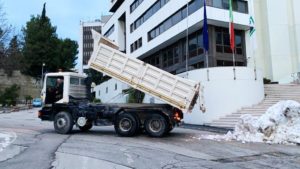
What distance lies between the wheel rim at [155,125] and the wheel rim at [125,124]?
37.4 inches

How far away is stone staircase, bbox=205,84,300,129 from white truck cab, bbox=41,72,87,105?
912cm

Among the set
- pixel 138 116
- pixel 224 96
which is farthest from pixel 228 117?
pixel 138 116

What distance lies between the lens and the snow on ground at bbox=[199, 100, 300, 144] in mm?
13261

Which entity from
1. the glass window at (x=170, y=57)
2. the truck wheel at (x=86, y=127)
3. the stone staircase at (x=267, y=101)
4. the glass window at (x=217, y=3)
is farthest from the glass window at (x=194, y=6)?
the truck wheel at (x=86, y=127)

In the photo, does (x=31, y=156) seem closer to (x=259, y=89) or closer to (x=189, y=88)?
(x=189, y=88)

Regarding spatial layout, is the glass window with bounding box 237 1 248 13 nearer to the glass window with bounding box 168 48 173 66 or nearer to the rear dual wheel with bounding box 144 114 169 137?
the glass window with bounding box 168 48 173 66

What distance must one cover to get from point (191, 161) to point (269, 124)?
19.8 ft

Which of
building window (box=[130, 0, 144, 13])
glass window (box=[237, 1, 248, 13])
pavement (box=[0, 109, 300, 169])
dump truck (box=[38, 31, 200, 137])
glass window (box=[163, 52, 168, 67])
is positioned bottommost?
pavement (box=[0, 109, 300, 169])

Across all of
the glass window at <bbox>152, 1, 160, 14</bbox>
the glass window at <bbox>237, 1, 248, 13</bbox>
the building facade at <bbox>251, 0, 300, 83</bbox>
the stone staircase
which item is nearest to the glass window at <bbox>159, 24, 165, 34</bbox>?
the glass window at <bbox>152, 1, 160, 14</bbox>

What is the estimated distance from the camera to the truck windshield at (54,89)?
1588 cm

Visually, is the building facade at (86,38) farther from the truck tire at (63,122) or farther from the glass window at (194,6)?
the truck tire at (63,122)

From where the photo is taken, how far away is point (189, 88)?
1418cm

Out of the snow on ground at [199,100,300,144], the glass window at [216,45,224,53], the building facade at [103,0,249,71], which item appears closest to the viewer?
the snow on ground at [199,100,300,144]

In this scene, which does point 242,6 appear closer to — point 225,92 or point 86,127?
point 225,92
